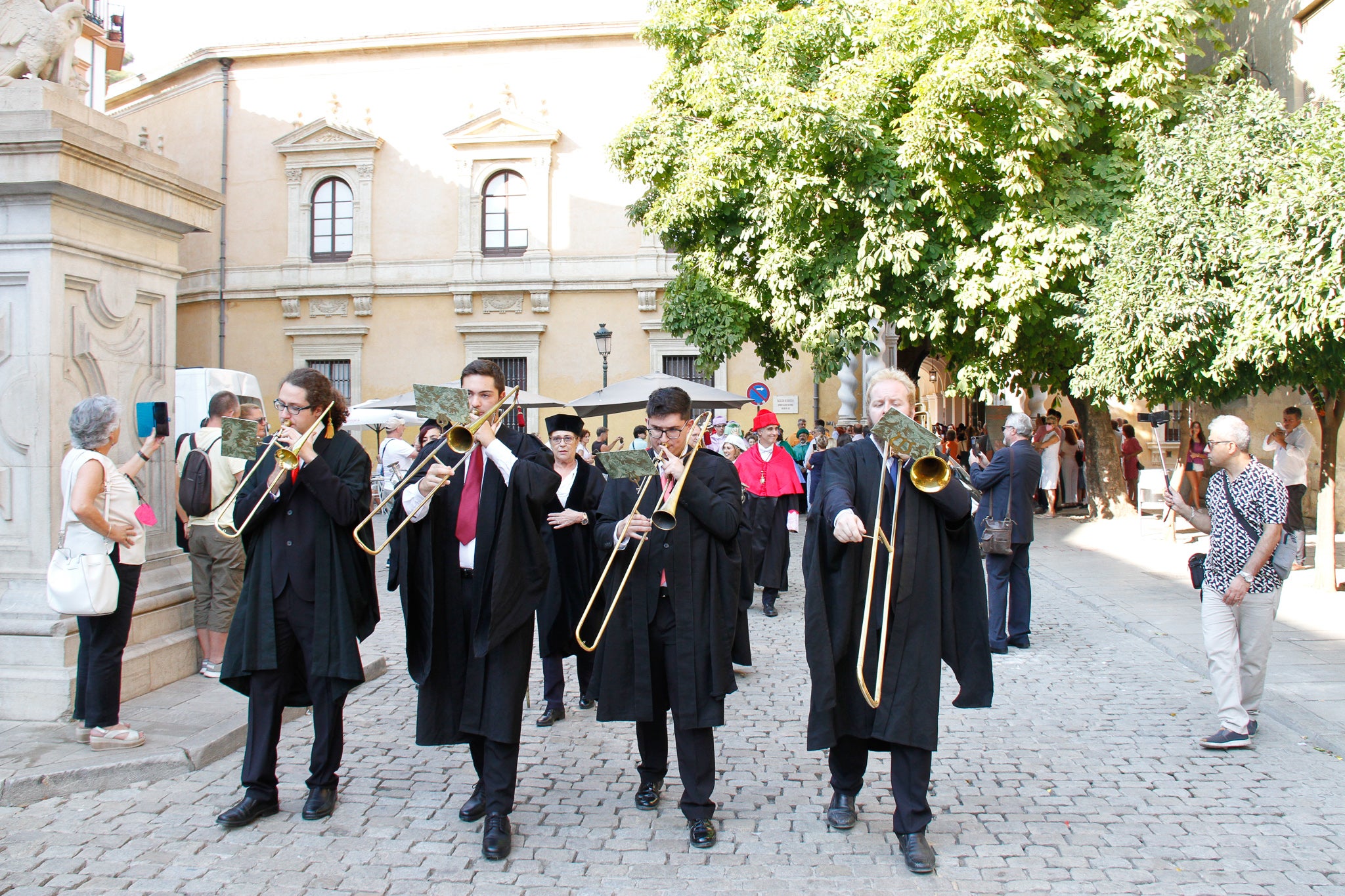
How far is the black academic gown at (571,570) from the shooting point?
5621 mm

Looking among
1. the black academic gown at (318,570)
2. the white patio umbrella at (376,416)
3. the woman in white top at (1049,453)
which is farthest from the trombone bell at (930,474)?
the white patio umbrella at (376,416)

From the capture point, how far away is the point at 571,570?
6.43 metres

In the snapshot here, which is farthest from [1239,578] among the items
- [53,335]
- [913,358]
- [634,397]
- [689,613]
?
[913,358]

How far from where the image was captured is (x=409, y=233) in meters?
25.6

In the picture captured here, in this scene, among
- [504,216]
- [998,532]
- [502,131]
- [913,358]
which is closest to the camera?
[998,532]

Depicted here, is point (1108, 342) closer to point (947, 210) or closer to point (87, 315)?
point (947, 210)

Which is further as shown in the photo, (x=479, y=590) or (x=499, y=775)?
(x=479, y=590)

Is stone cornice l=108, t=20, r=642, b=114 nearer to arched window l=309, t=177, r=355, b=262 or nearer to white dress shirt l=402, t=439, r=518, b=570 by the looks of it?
arched window l=309, t=177, r=355, b=262

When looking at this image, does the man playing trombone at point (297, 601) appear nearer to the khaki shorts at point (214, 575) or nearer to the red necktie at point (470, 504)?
the red necktie at point (470, 504)

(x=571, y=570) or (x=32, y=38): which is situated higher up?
(x=32, y=38)

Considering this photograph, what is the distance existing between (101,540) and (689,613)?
2.93m

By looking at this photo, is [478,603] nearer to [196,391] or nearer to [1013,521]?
[1013,521]

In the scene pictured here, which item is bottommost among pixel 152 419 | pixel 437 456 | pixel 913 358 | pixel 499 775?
pixel 499 775

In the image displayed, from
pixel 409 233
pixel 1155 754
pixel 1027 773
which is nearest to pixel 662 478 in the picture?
pixel 1027 773
